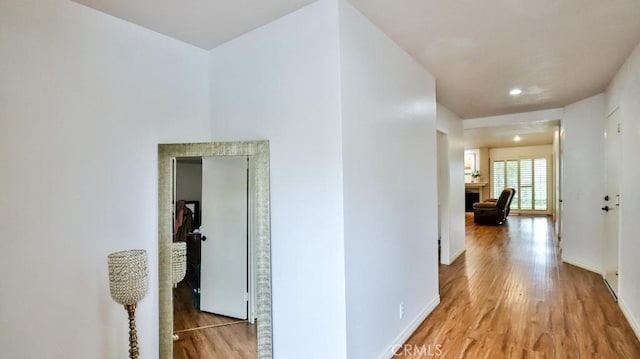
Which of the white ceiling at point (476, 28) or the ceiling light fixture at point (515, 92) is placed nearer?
the white ceiling at point (476, 28)

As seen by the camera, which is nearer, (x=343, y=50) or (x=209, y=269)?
(x=343, y=50)

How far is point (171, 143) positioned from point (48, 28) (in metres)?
0.94

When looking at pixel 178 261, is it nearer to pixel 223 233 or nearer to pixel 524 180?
pixel 223 233

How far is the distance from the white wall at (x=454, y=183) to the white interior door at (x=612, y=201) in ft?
6.34

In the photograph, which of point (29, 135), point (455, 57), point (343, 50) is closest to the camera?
point (29, 135)

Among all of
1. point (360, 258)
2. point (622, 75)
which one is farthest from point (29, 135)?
point (622, 75)

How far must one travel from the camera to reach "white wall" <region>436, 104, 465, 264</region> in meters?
5.25

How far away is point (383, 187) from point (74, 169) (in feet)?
6.66

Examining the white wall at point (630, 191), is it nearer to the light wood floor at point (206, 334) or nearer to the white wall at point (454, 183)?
the white wall at point (454, 183)

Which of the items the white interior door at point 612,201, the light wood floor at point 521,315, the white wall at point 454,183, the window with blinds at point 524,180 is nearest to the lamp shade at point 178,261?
the light wood floor at point 521,315

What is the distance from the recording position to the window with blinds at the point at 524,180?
1128 centimetres

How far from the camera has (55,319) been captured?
1874 mm

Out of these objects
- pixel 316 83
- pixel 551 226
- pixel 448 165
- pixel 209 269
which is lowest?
pixel 551 226

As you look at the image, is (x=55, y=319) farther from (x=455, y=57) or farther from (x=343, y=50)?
(x=455, y=57)
